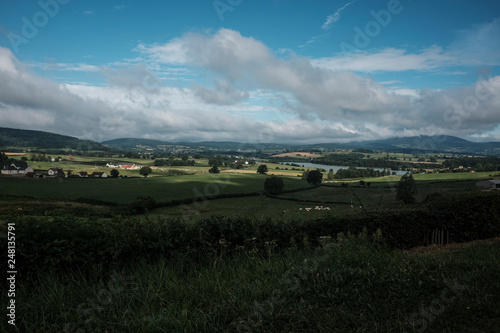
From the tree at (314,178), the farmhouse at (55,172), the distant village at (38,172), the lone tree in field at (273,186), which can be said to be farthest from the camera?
the tree at (314,178)

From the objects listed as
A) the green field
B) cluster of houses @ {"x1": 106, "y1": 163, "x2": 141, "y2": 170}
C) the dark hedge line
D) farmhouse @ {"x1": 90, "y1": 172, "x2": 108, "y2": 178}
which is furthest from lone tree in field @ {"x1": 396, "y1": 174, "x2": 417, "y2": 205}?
cluster of houses @ {"x1": 106, "y1": 163, "x2": 141, "y2": 170}

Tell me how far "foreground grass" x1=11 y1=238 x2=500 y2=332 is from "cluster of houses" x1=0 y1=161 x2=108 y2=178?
26.2 m

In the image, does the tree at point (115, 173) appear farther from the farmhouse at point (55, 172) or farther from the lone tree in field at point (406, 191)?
the lone tree in field at point (406, 191)

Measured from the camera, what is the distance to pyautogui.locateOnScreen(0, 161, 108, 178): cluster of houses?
80.0 feet

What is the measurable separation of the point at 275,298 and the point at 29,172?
31.9 meters

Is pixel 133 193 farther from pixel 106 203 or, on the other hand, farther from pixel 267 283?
pixel 267 283

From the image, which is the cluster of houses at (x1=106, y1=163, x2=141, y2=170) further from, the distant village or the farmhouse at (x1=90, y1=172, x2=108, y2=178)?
the farmhouse at (x1=90, y1=172, x2=108, y2=178)

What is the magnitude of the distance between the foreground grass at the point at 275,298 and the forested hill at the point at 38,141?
119ft

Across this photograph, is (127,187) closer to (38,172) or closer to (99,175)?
(99,175)

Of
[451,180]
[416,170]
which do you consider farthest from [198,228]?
[416,170]

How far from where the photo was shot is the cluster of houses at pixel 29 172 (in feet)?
80.0

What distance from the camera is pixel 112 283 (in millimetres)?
4508

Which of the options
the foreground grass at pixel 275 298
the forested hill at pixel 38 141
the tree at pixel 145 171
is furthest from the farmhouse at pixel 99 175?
the foreground grass at pixel 275 298

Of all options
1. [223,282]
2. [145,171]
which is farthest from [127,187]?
[223,282]
